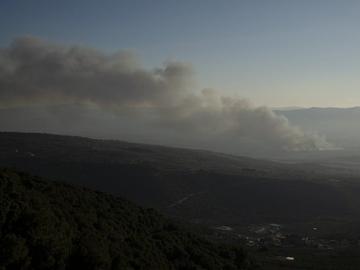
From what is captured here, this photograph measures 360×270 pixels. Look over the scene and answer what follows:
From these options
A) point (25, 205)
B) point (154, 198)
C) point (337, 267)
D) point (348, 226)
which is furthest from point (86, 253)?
point (154, 198)

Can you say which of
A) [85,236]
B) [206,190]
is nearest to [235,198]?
[206,190]

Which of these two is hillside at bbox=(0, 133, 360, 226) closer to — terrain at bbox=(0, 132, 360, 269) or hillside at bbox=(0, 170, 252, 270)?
terrain at bbox=(0, 132, 360, 269)

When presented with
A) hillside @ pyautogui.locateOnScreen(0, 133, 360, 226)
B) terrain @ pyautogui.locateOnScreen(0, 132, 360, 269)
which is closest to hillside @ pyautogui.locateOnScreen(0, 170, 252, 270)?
terrain @ pyautogui.locateOnScreen(0, 132, 360, 269)

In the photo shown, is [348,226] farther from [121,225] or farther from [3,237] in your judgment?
[3,237]

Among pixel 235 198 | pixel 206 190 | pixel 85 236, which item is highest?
pixel 85 236

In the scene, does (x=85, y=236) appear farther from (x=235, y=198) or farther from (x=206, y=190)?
(x=206, y=190)

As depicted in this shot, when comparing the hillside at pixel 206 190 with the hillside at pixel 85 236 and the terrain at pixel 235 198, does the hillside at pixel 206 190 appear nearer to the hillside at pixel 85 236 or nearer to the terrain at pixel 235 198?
the terrain at pixel 235 198

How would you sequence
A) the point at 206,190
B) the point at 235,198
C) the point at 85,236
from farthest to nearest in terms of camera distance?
the point at 206,190
the point at 235,198
the point at 85,236

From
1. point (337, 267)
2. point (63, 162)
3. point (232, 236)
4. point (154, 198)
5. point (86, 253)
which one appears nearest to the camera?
point (86, 253)
